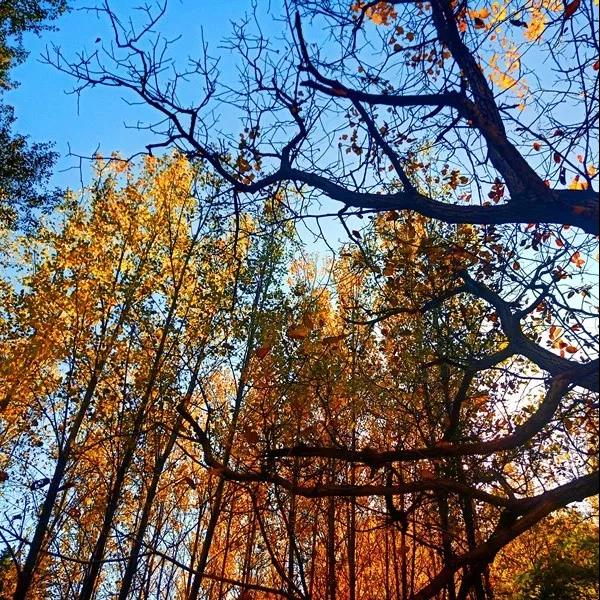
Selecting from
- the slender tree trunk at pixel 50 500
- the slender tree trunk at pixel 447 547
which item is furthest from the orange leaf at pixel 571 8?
the slender tree trunk at pixel 50 500

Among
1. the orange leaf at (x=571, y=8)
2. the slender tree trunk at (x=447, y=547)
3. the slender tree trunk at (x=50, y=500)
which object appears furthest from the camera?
the slender tree trunk at (x=50, y=500)

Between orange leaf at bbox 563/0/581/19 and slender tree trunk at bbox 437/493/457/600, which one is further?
orange leaf at bbox 563/0/581/19

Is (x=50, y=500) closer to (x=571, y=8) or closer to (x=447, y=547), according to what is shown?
(x=447, y=547)

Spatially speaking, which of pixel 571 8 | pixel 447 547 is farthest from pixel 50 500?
pixel 571 8

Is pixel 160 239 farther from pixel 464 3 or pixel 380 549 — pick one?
pixel 380 549

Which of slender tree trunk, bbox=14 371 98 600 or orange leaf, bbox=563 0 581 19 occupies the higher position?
orange leaf, bbox=563 0 581 19

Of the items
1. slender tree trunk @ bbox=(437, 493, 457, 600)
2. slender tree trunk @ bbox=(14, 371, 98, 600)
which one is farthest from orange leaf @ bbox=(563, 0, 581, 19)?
slender tree trunk @ bbox=(14, 371, 98, 600)

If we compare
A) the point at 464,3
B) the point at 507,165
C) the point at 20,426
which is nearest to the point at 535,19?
the point at 464,3

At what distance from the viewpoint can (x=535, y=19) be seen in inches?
144

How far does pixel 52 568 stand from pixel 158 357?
352 inches

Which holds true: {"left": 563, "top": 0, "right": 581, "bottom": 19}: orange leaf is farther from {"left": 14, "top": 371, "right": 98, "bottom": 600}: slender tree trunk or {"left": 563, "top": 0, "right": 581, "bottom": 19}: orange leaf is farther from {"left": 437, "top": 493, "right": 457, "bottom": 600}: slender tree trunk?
{"left": 14, "top": 371, "right": 98, "bottom": 600}: slender tree trunk

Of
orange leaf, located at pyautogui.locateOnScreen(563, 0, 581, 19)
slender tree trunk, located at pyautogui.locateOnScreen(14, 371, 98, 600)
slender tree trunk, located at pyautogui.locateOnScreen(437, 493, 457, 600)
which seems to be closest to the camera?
slender tree trunk, located at pyautogui.locateOnScreen(437, 493, 457, 600)

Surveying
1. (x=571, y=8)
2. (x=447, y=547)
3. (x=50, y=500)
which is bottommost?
(x=447, y=547)

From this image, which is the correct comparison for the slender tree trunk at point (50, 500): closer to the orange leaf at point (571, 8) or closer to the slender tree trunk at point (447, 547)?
the slender tree trunk at point (447, 547)
